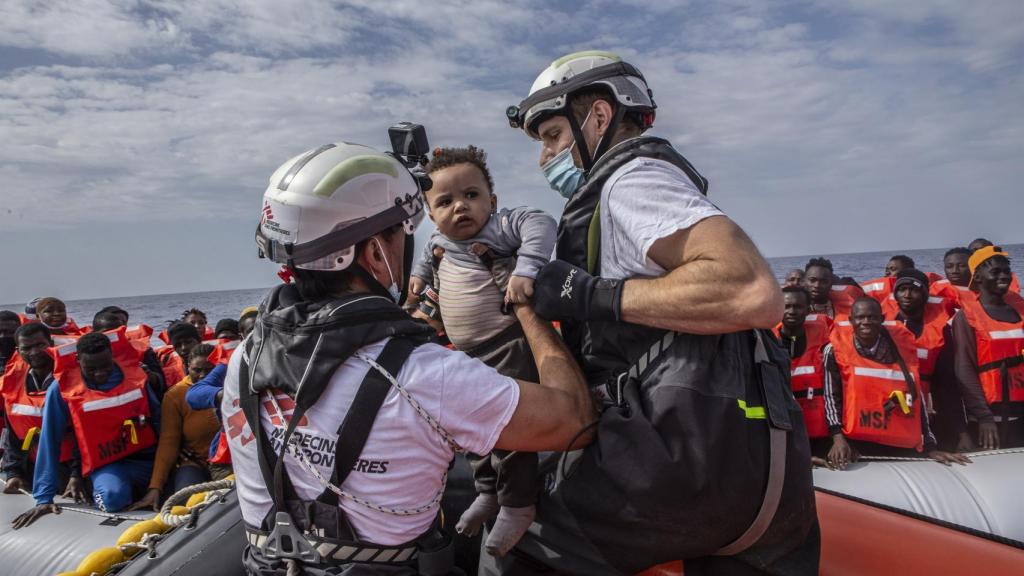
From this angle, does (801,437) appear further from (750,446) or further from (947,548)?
(947,548)

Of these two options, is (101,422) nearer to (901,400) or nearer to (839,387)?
(839,387)

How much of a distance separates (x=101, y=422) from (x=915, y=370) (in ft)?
24.6

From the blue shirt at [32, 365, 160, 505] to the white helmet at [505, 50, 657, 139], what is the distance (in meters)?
5.82

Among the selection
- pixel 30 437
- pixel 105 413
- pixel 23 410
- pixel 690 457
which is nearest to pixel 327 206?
pixel 690 457

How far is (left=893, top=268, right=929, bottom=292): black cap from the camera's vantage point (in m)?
7.33

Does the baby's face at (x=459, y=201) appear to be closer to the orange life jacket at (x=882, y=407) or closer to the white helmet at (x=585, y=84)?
the white helmet at (x=585, y=84)

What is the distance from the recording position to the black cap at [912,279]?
7.33 meters

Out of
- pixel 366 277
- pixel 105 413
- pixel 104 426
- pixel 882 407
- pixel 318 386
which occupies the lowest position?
pixel 882 407

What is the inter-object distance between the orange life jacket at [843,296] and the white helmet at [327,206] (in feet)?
22.0

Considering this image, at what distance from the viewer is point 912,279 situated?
24.2 ft

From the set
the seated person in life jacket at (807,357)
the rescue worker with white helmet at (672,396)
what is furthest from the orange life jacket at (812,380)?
the rescue worker with white helmet at (672,396)

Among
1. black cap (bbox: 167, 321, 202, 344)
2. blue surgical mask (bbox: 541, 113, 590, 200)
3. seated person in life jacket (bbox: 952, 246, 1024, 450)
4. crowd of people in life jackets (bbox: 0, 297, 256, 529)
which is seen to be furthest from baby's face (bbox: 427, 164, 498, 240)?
black cap (bbox: 167, 321, 202, 344)

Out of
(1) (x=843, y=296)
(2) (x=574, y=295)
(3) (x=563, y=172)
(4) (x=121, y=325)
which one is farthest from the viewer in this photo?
(4) (x=121, y=325)

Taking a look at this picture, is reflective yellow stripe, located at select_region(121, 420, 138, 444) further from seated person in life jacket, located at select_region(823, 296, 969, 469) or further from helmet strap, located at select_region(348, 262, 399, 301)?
seated person in life jacket, located at select_region(823, 296, 969, 469)
